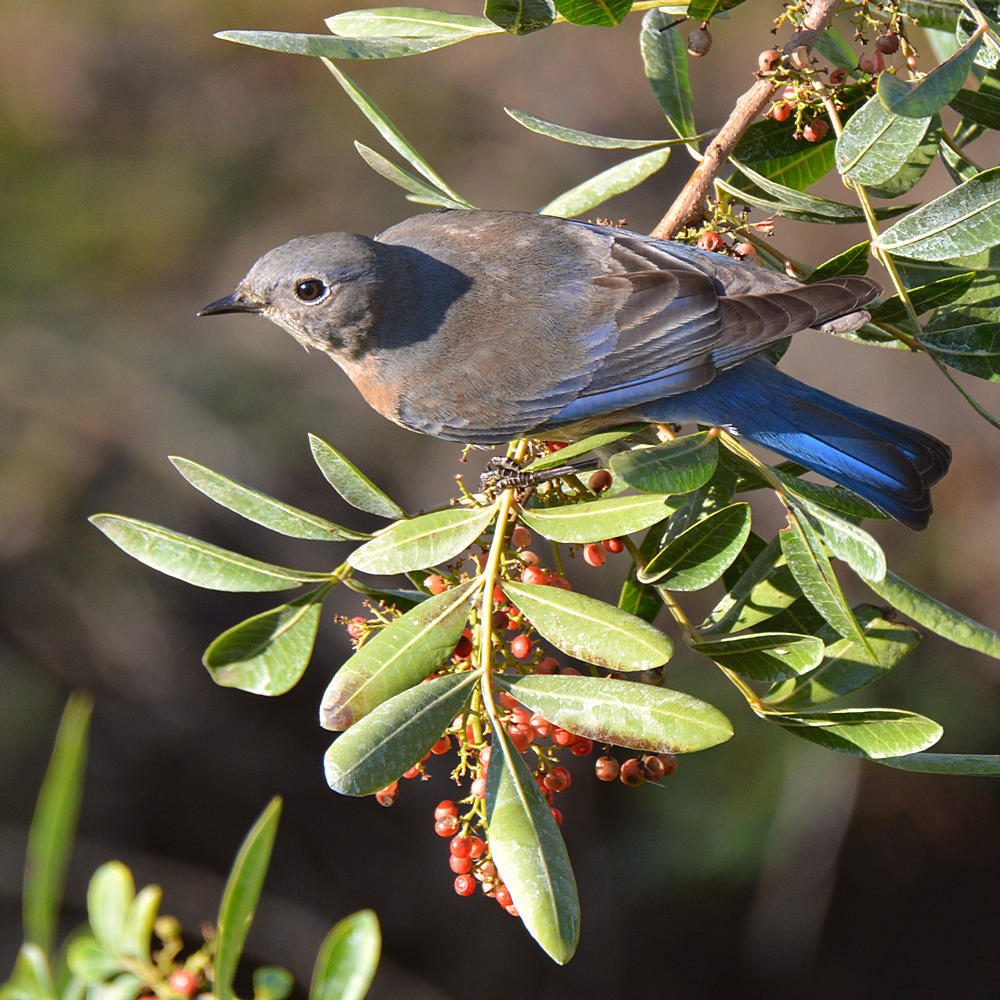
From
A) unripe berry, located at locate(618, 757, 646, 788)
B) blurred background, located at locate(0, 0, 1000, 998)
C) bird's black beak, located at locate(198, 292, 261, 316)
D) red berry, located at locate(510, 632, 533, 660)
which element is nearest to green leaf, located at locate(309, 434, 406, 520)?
red berry, located at locate(510, 632, 533, 660)

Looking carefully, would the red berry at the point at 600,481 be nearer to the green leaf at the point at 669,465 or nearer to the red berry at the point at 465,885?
the green leaf at the point at 669,465

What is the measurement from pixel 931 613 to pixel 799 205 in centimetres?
95

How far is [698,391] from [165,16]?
708 centimetres

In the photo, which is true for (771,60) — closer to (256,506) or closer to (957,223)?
(957,223)

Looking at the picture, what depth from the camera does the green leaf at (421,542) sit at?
211 cm

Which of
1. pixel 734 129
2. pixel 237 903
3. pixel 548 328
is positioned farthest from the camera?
pixel 548 328

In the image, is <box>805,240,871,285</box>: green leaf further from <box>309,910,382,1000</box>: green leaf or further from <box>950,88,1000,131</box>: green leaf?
<box>309,910,382,1000</box>: green leaf

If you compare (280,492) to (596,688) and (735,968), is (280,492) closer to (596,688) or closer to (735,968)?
(735,968)

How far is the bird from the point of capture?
2863 mm

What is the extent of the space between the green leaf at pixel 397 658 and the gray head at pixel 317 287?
123 centimetres

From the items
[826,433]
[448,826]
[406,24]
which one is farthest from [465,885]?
[406,24]

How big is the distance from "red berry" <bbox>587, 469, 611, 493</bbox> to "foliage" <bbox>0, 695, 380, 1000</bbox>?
3.68 ft

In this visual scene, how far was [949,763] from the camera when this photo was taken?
1.91 m

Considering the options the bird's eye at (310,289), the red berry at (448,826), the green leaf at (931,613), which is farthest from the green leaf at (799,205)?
the red berry at (448,826)
